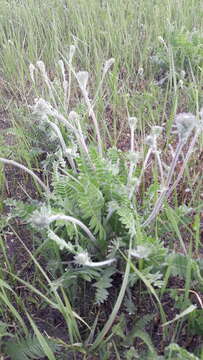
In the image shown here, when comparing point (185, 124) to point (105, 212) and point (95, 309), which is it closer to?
point (105, 212)

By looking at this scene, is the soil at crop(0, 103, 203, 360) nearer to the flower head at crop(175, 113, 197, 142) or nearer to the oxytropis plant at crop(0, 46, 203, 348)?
the oxytropis plant at crop(0, 46, 203, 348)

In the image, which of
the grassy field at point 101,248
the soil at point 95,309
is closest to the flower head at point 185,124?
the grassy field at point 101,248

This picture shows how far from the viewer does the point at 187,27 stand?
7.43 ft

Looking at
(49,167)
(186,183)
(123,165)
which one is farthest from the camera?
(49,167)

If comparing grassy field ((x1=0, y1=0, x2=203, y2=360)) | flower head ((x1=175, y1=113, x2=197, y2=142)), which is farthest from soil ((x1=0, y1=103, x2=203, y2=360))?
flower head ((x1=175, y1=113, x2=197, y2=142))

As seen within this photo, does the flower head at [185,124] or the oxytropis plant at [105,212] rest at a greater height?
the flower head at [185,124]

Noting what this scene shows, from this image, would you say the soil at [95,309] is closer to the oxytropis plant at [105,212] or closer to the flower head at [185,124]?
the oxytropis plant at [105,212]

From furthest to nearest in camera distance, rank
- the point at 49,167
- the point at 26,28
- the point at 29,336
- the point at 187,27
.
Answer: the point at 26,28 < the point at 187,27 < the point at 49,167 < the point at 29,336

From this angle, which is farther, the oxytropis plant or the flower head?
the oxytropis plant

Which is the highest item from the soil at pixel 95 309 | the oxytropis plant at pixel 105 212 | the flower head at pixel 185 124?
the flower head at pixel 185 124

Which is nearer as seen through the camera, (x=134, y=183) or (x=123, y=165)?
(x=134, y=183)

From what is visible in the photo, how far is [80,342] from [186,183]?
646mm

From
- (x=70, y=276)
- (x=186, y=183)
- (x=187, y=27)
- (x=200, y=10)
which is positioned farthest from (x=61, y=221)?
(x=200, y=10)

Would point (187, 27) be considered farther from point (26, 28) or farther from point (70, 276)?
point (70, 276)
